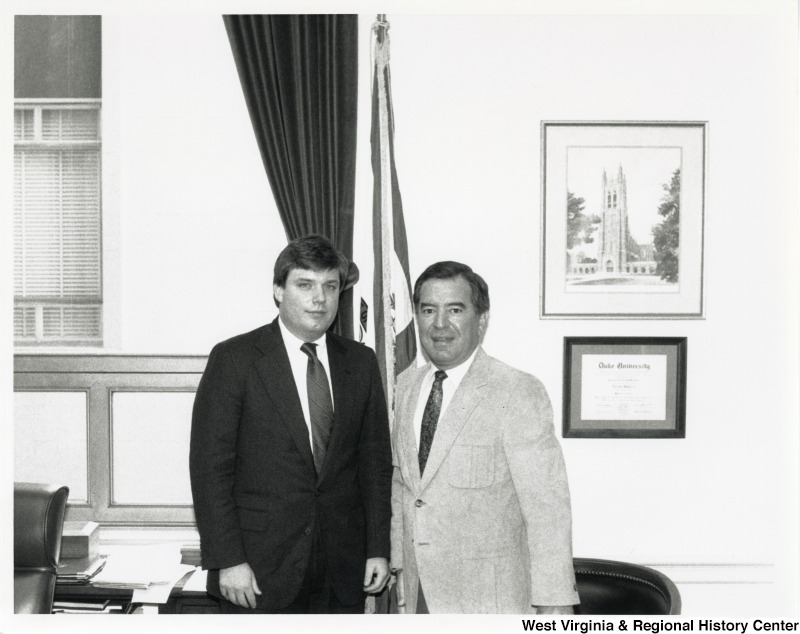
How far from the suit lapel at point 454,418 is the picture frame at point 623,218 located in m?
0.84

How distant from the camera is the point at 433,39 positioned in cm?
279

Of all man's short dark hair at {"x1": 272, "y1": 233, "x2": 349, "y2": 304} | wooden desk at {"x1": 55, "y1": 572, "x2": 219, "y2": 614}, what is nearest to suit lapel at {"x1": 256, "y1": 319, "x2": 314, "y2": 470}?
man's short dark hair at {"x1": 272, "y1": 233, "x2": 349, "y2": 304}

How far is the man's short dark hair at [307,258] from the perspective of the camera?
2076 millimetres

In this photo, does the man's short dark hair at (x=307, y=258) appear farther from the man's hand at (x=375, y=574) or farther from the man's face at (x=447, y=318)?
the man's hand at (x=375, y=574)

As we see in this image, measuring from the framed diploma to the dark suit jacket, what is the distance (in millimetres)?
1032

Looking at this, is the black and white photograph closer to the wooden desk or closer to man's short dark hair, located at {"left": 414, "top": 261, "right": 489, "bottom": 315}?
the wooden desk

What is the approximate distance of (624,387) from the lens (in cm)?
281

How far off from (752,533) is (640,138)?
155cm

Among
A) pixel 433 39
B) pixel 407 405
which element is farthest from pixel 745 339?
pixel 433 39

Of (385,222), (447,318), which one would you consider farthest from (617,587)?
(385,222)

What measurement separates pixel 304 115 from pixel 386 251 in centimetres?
56

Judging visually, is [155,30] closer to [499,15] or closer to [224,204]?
[224,204]

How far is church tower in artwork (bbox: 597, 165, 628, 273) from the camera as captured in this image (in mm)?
2789

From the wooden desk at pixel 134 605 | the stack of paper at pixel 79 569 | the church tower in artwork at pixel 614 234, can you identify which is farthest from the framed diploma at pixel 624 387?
the stack of paper at pixel 79 569
